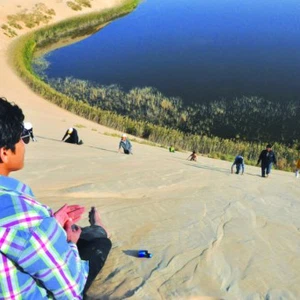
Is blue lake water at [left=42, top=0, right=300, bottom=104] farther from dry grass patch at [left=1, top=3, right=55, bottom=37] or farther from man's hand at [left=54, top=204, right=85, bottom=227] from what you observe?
man's hand at [left=54, top=204, right=85, bottom=227]

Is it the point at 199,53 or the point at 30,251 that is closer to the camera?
the point at 30,251

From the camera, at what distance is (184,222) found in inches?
206

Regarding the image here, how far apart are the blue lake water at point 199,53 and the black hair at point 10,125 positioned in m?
23.9

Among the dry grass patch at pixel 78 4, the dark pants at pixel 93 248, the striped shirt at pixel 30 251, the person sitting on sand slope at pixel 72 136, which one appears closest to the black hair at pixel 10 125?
the striped shirt at pixel 30 251

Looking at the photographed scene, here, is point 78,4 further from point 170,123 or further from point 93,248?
point 93,248

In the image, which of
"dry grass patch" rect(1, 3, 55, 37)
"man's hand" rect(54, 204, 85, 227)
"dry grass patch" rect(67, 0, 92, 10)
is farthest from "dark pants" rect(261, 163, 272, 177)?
"dry grass patch" rect(67, 0, 92, 10)

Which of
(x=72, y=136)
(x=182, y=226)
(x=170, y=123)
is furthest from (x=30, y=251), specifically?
(x=170, y=123)

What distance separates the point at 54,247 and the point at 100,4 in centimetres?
5510

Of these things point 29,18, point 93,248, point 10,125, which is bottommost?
point 93,248

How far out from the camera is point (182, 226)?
5.07m

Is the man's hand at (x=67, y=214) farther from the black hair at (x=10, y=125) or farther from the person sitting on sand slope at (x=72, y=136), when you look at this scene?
the person sitting on sand slope at (x=72, y=136)

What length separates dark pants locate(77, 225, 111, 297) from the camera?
3307mm

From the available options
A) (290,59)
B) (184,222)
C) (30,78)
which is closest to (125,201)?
(184,222)

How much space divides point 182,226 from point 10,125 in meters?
3.17
